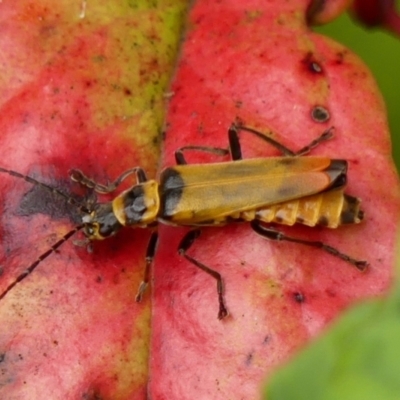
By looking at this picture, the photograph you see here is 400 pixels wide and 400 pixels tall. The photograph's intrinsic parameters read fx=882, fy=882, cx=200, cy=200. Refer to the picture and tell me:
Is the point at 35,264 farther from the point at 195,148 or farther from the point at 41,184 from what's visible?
the point at 195,148

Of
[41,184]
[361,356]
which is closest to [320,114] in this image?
[41,184]

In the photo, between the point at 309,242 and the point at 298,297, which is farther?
the point at 309,242

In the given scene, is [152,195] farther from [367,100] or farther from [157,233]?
[367,100]

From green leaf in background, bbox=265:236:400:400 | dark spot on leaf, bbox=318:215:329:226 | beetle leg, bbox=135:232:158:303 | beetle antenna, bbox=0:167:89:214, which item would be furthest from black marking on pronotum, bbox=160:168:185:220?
green leaf in background, bbox=265:236:400:400

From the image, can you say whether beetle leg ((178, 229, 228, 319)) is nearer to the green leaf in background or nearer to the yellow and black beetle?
the yellow and black beetle

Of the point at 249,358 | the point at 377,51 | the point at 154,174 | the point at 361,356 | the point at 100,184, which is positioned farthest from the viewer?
the point at 377,51

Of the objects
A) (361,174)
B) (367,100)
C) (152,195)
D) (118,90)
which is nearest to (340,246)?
(361,174)

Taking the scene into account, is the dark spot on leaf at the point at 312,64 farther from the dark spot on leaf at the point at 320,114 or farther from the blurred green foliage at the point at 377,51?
the blurred green foliage at the point at 377,51
